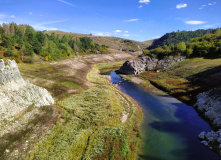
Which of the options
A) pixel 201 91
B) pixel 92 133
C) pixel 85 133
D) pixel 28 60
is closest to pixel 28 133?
pixel 85 133

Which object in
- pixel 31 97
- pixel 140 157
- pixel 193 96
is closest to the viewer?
pixel 140 157

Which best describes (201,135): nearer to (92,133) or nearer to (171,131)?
(171,131)

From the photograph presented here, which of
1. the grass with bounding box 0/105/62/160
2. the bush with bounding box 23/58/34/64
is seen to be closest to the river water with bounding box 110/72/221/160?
the grass with bounding box 0/105/62/160

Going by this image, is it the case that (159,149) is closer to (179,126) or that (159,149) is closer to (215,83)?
(179,126)

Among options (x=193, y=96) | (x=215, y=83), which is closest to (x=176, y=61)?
(x=215, y=83)

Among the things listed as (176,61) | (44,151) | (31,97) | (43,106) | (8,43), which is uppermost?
(8,43)

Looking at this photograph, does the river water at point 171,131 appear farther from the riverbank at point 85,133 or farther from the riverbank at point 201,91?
the riverbank at point 85,133
